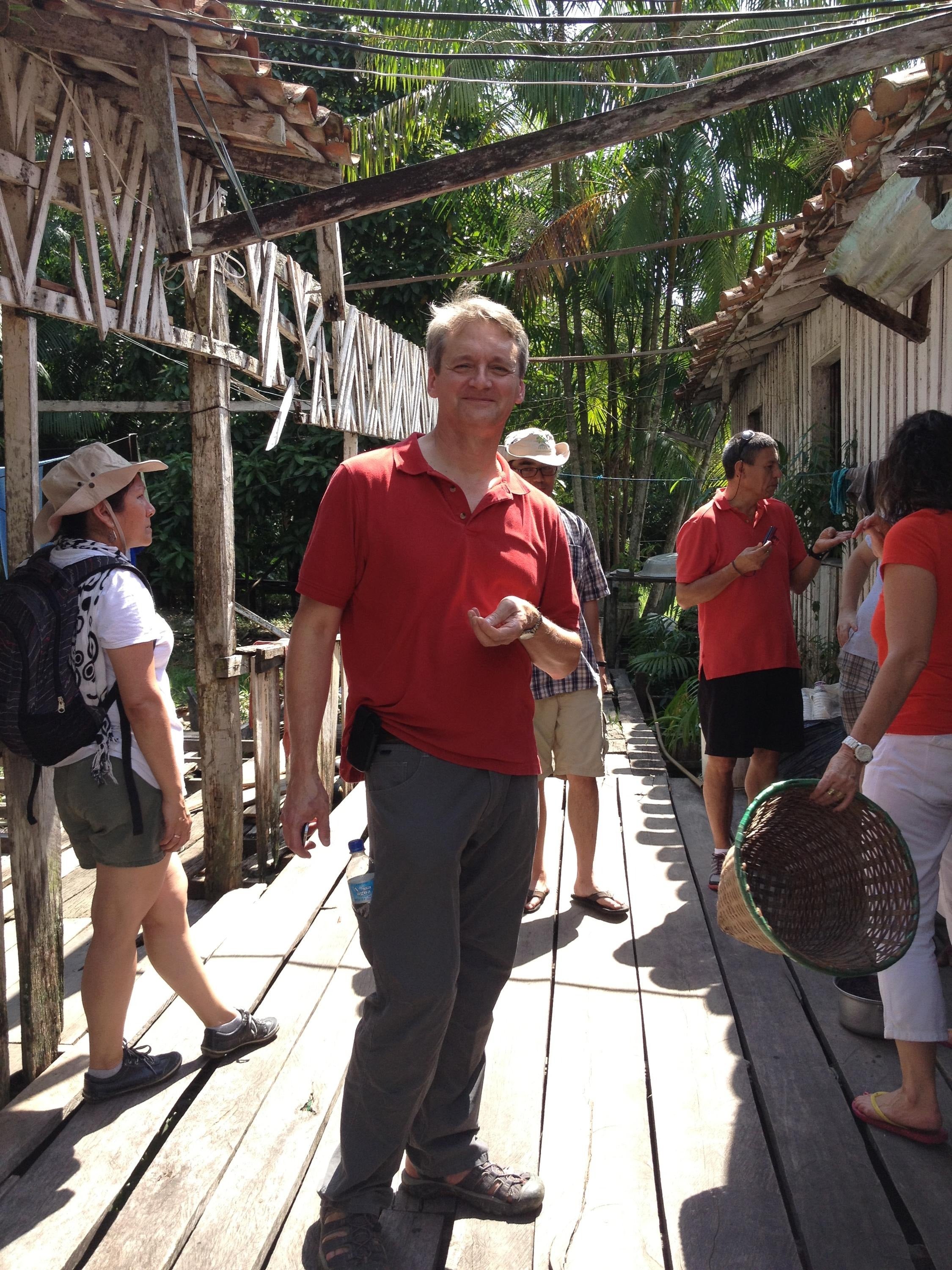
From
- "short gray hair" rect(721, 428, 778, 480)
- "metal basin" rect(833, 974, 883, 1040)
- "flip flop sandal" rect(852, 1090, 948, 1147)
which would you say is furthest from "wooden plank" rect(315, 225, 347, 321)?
"flip flop sandal" rect(852, 1090, 948, 1147)

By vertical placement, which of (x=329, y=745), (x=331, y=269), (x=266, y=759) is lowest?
(x=329, y=745)

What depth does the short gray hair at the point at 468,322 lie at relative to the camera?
242 cm

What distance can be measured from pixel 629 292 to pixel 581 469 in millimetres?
2490

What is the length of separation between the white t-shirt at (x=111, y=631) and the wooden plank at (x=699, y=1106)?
169 centimetres

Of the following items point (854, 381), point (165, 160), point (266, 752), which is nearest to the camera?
point (165, 160)

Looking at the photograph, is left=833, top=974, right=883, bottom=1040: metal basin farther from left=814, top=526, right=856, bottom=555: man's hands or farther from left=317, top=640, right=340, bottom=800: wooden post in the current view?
left=317, top=640, right=340, bottom=800: wooden post

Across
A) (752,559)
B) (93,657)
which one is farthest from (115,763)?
(752,559)

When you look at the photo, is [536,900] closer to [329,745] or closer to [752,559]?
[752,559]

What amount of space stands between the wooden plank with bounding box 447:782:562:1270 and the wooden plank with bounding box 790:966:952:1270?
892 mm

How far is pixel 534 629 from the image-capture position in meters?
2.38

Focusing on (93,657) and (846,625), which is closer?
(93,657)

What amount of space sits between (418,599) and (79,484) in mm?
1259

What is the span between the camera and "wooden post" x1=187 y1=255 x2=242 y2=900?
508 cm

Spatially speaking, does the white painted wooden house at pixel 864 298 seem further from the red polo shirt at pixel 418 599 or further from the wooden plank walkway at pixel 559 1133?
the wooden plank walkway at pixel 559 1133
